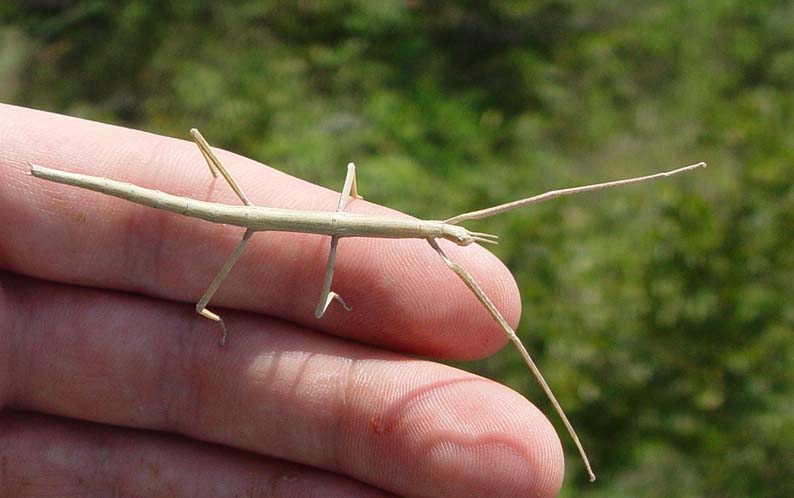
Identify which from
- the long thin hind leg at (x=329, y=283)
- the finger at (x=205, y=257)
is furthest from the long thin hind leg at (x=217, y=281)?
the long thin hind leg at (x=329, y=283)

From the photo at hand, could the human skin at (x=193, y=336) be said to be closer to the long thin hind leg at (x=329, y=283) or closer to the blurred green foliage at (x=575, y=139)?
the long thin hind leg at (x=329, y=283)

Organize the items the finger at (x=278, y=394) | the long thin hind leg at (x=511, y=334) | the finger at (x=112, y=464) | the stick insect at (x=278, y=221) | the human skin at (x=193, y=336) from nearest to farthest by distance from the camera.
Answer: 1. the long thin hind leg at (x=511, y=334)
2. the finger at (x=278, y=394)
3. the stick insect at (x=278, y=221)
4. the human skin at (x=193, y=336)
5. the finger at (x=112, y=464)

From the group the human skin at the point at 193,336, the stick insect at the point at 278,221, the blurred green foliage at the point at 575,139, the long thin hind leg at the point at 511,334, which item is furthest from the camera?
the blurred green foliage at the point at 575,139

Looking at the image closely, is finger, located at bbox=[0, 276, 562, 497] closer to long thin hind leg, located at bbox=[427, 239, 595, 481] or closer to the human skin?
the human skin

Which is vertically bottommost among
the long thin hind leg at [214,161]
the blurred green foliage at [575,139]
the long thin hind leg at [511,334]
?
the blurred green foliage at [575,139]

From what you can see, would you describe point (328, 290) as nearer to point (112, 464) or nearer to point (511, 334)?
point (511, 334)
